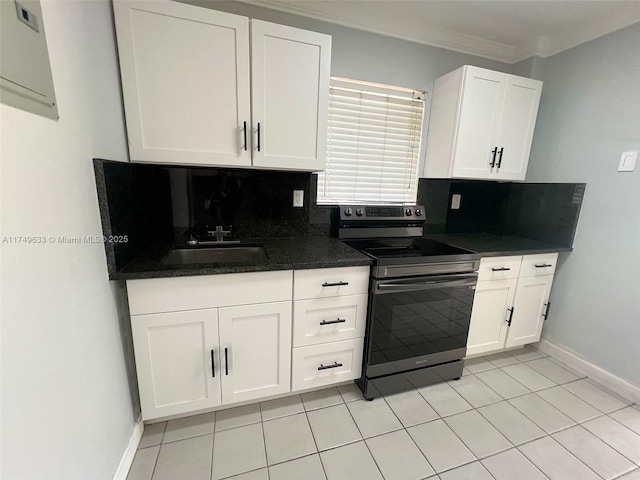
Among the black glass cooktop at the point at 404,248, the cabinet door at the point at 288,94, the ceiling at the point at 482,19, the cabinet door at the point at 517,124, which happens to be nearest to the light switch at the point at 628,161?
the cabinet door at the point at 517,124

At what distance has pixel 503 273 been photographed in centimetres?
196

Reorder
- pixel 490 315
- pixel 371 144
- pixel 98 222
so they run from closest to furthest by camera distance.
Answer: pixel 98 222 < pixel 490 315 < pixel 371 144

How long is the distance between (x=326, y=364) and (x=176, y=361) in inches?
32.1

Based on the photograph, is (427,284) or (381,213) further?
(381,213)

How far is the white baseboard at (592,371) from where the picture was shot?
1.80 m

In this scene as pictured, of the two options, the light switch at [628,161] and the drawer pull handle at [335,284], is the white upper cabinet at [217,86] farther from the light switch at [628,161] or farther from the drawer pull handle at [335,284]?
the light switch at [628,161]

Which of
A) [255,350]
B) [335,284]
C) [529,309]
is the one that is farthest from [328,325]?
[529,309]

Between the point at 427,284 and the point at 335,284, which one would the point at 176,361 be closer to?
the point at 335,284

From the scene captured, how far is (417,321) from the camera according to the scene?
1713 millimetres

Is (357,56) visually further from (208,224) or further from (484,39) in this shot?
(208,224)

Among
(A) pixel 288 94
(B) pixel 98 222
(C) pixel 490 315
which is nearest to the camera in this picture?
(B) pixel 98 222

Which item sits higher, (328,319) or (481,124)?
(481,124)

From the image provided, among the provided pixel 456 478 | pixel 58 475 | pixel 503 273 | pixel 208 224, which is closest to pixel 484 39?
pixel 503 273

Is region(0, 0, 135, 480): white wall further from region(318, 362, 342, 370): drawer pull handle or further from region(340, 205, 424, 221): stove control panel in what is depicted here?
region(340, 205, 424, 221): stove control panel
